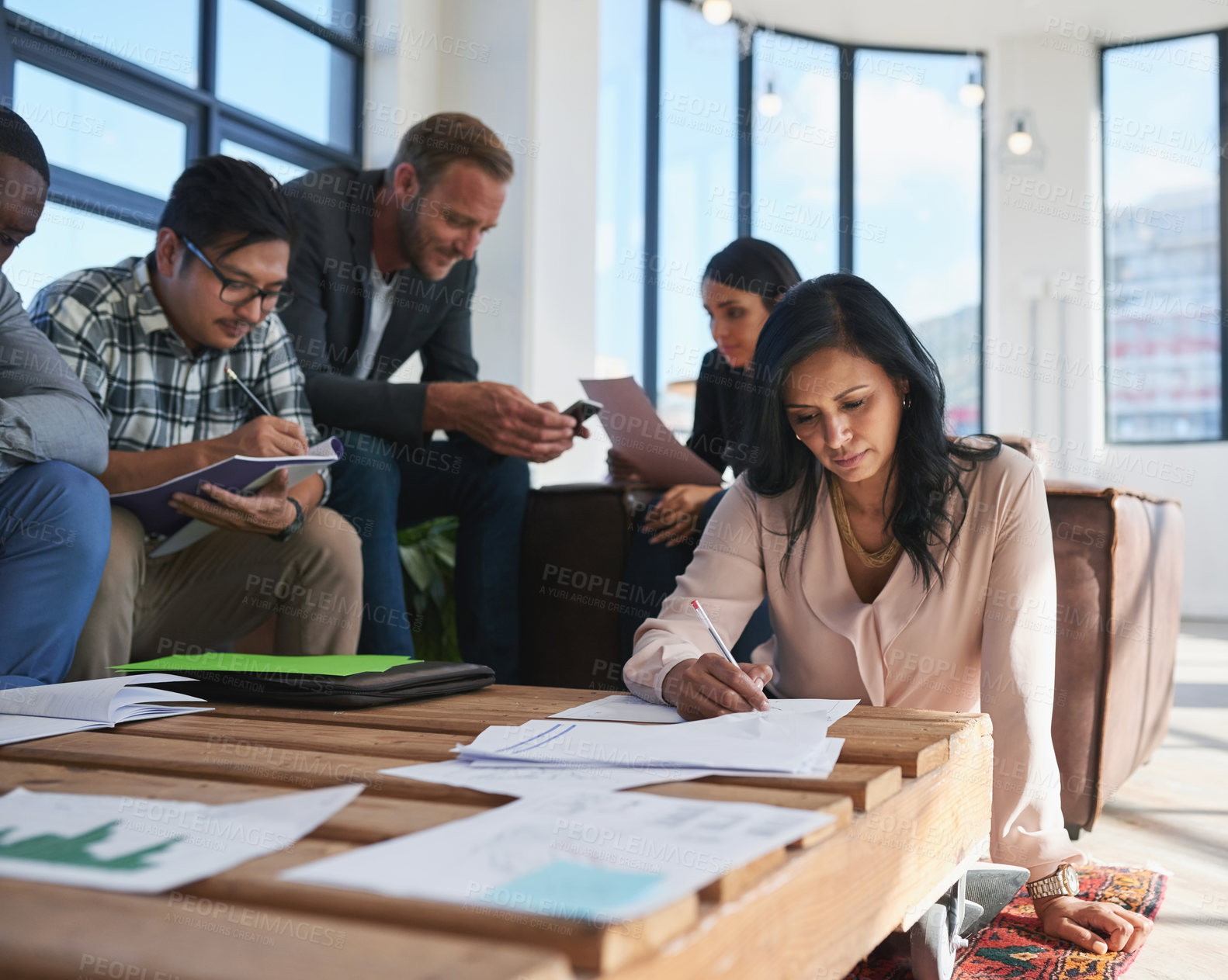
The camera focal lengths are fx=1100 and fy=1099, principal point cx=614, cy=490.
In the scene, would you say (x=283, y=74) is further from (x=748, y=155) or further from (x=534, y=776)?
(x=534, y=776)

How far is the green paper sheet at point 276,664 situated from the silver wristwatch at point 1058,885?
31.2 inches

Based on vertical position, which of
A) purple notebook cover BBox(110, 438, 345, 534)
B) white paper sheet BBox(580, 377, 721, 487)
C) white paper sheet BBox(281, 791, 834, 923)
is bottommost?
white paper sheet BBox(281, 791, 834, 923)

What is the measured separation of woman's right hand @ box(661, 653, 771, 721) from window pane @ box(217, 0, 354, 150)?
3.77 meters

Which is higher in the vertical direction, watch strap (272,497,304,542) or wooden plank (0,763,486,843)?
watch strap (272,497,304,542)

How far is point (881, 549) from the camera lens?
1.48 m

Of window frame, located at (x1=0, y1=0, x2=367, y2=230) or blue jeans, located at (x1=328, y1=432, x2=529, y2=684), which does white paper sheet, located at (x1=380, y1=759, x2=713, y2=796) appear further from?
window frame, located at (x1=0, y1=0, x2=367, y2=230)

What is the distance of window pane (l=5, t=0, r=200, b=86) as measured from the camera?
11.4 ft

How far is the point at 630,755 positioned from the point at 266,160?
4.11m

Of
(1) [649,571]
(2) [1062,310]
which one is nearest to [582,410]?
(1) [649,571]

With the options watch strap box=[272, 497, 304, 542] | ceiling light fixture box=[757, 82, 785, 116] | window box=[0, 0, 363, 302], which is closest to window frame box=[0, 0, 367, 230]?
window box=[0, 0, 363, 302]

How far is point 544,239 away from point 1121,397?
13.7ft

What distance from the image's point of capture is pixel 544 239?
14.5ft

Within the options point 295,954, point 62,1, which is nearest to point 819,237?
point 62,1

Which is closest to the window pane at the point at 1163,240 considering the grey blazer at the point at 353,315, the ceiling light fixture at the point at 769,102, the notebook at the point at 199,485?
the ceiling light fixture at the point at 769,102
